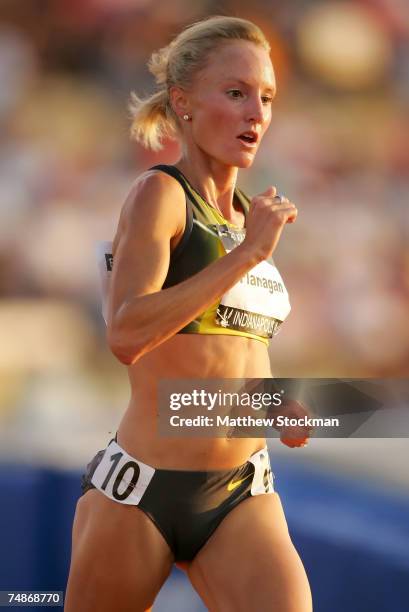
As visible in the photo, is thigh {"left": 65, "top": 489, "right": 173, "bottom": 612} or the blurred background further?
the blurred background

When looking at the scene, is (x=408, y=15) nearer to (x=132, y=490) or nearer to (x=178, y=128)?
(x=178, y=128)

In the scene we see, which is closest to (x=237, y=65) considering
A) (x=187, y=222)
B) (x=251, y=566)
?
(x=187, y=222)

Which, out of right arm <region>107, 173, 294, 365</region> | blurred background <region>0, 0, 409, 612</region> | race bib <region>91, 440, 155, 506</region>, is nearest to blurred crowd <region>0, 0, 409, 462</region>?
blurred background <region>0, 0, 409, 612</region>

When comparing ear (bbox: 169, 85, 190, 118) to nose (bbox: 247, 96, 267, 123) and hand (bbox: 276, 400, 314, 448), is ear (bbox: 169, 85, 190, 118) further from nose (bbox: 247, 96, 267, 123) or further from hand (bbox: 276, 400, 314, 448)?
hand (bbox: 276, 400, 314, 448)

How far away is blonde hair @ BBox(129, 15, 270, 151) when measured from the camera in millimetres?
1436

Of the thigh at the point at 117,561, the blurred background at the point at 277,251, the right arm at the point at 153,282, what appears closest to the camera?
the right arm at the point at 153,282

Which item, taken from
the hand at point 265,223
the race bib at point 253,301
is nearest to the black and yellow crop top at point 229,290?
the race bib at point 253,301

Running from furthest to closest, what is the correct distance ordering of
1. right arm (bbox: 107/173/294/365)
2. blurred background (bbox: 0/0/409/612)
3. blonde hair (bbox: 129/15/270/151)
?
blurred background (bbox: 0/0/409/612) < blonde hair (bbox: 129/15/270/151) < right arm (bbox: 107/173/294/365)

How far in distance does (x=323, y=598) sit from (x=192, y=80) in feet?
4.34

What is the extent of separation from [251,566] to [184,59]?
806 millimetres

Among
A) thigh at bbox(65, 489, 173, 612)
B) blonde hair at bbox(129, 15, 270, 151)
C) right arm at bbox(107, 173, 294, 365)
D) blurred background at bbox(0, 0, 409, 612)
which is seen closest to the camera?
right arm at bbox(107, 173, 294, 365)

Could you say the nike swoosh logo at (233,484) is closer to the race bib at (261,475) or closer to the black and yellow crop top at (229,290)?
the race bib at (261,475)

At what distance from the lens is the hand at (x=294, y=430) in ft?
4.86

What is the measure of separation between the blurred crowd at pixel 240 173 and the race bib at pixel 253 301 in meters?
0.84
